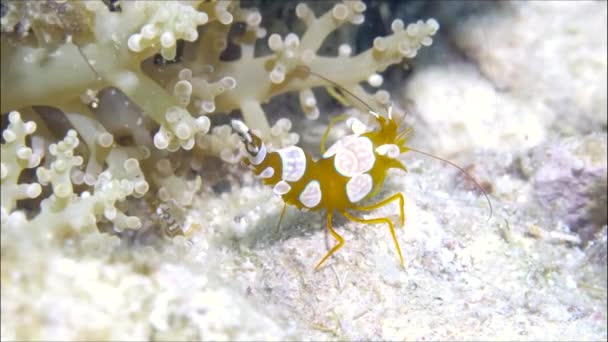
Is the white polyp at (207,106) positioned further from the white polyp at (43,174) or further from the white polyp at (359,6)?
the white polyp at (359,6)

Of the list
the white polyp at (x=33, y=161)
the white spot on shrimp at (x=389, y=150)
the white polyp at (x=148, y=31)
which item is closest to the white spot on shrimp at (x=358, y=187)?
the white spot on shrimp at (x=389, y=150)

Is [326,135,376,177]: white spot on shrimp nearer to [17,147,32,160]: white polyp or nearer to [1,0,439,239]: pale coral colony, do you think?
[1,0,439,239]: pale coral colony

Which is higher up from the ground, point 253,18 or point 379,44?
point 379,44

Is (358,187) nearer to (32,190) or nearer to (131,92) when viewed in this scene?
(131,92)

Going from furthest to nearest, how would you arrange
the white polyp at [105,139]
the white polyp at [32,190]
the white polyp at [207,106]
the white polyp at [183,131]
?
the white polyp at [207,106]
the white polyp at [105,139]
the white polyp at [183,131]
the white polyp at [32,190]

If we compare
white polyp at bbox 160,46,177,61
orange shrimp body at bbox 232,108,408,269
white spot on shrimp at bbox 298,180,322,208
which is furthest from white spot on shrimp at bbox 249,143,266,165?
white polyp at bbox 160,46,177,61

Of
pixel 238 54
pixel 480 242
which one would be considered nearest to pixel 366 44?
pixel 238 54

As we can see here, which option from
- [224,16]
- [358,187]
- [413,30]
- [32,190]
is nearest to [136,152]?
[32,190]
